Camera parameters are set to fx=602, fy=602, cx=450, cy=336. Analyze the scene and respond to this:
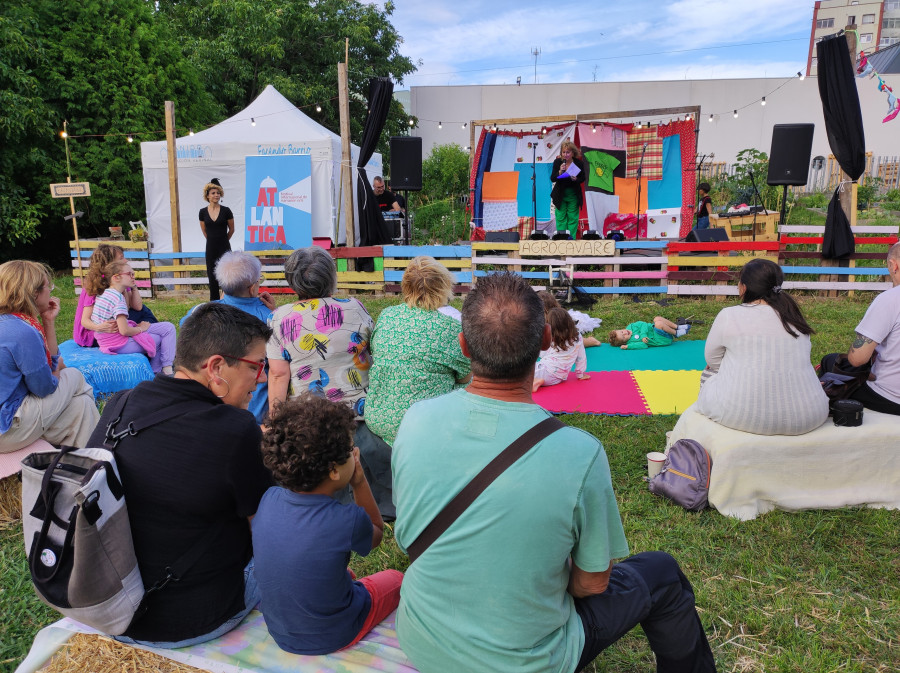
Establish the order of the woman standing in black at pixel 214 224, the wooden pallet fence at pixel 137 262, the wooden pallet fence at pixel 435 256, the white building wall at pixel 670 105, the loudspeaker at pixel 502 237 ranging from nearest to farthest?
the woman standing in black at pixel 214 224, the wooden pallet fence at pixel 435 256, the wooden pallet fence at pixel 137 262, the loudspeaker at pixel 502 237, the white building wall at pixel 670 105

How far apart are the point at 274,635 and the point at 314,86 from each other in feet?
66.3

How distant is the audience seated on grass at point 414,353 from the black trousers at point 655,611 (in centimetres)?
137

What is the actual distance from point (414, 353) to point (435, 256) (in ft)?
23.0

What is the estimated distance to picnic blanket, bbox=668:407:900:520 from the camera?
124 inches

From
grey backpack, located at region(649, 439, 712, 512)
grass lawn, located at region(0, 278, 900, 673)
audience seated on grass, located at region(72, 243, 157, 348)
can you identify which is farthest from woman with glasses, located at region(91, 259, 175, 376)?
grey backpack, located at region(649, 439, 712, 512)

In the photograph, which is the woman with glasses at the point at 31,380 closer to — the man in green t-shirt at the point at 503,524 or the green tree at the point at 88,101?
the man in green t-shirt at the point at 503,524

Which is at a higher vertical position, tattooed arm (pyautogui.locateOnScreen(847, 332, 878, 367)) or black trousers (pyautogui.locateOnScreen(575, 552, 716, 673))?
tattooed arm (pyautogui.locateOnScreen(847, 332, 878, 367))

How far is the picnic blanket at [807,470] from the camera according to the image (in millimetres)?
3141

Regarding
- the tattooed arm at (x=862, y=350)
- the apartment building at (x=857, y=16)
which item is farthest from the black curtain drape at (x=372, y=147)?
the apartment building at (x=857, y=16)

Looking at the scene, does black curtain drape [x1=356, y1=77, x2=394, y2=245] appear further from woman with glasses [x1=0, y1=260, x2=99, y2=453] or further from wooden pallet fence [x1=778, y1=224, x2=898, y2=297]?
woman with glasses [x1=0, y1=260, x2=99, y2=453]

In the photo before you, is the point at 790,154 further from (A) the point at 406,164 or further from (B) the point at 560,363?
(B) the point at 560,363

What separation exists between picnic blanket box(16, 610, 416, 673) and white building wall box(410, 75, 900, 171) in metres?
24.6

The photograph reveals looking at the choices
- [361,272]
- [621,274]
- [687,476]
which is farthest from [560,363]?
[361,272]

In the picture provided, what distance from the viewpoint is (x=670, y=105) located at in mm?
25047
